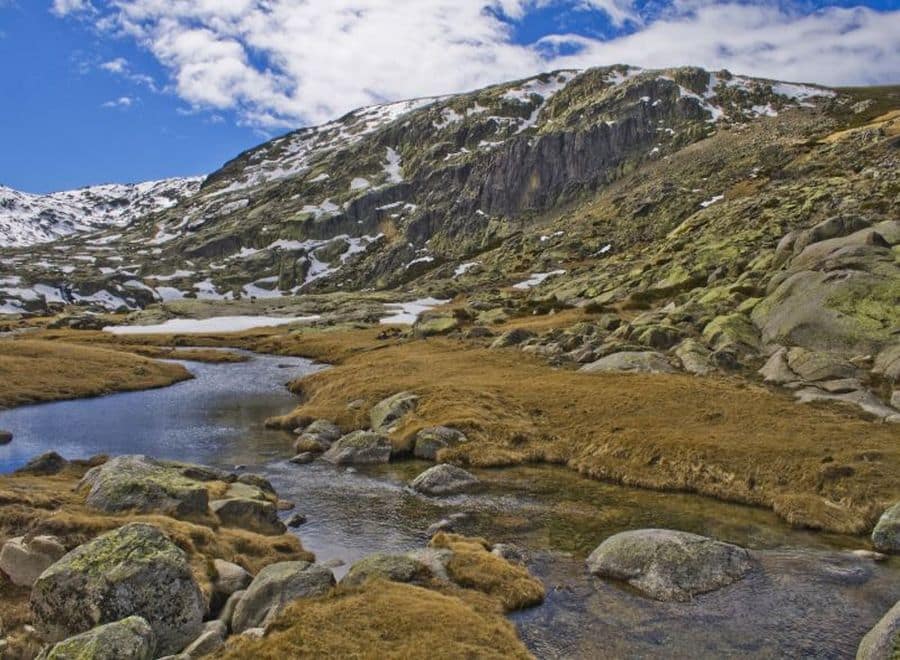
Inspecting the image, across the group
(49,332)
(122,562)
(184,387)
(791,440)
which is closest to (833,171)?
(791,440)

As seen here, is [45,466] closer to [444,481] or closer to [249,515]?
[249,515]

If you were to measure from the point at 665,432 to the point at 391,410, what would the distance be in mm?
19476

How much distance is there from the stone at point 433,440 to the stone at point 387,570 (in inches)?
690

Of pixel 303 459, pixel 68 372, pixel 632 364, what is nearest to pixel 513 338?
pixel 632 364

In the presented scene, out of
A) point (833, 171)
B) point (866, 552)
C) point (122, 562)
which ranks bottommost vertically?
point (866, 552)

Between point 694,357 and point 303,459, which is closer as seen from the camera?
point 303,459

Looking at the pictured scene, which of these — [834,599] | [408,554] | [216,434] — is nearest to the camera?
[834,599]

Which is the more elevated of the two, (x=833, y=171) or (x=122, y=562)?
(x=833, y=171)

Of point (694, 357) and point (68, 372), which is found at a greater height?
point (68, 372)

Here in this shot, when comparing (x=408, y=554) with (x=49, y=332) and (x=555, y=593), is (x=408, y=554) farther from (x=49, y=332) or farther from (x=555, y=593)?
(x=49, y=332)

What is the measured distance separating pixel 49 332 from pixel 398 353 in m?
81.9

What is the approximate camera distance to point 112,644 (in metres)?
15.5

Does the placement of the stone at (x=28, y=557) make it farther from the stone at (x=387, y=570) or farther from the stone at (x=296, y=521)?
the stone at (x=296, y=521)

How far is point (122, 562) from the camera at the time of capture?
1817 centimetres
